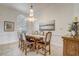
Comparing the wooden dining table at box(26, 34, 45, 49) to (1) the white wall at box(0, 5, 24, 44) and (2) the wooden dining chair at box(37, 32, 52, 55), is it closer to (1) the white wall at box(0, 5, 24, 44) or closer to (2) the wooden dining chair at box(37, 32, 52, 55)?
(2) the wooden dining chair at box(37, 32, 52, 55)

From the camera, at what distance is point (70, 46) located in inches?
93.1

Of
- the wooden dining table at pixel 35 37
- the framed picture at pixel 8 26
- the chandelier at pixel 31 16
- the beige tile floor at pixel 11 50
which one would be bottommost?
the beige tile floor at pixel 11 50

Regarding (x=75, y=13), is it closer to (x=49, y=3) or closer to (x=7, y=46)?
(x=49, y=3)

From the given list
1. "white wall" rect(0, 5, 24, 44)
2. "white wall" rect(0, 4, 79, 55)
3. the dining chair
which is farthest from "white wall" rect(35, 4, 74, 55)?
"white wall" rect(0, 5, 24, 44)

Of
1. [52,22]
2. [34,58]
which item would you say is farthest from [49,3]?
[34,58]

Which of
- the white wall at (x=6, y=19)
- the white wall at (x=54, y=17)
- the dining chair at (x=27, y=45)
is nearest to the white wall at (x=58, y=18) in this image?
the white wall at (x=54, y=17)

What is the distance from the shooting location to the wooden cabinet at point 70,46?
2.34 metres

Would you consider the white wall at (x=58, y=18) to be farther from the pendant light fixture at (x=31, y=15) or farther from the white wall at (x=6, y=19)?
the white wall at (x=6, y=19)

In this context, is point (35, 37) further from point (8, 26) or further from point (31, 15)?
point (8, 26)

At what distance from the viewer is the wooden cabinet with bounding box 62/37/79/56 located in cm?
234

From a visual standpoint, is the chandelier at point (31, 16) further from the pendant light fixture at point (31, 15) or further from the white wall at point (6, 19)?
the white wall at point (6, 19)

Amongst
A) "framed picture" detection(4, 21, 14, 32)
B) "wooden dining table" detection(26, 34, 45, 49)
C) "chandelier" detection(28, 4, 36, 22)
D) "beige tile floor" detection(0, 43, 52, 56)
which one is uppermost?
"chandelier" detection(28, 4, 36, 22)

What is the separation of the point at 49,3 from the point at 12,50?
1056 millimetres

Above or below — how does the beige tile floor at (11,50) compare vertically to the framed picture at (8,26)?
below
